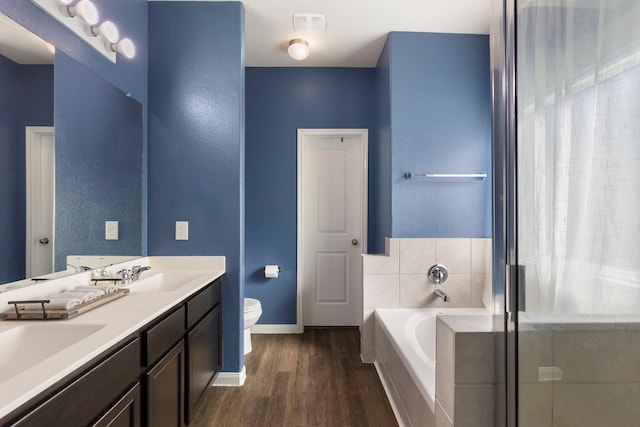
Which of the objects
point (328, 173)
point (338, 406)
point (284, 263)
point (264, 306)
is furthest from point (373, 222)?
point (338, 406)

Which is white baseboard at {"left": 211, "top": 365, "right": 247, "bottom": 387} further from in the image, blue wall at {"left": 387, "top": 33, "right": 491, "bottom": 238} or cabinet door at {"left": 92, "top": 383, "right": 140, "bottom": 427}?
blue wall at {"left": 387, "top": 33, "right": 491, "bottom": 238}

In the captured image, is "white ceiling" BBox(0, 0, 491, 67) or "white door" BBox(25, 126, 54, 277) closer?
"white door" BBox(25, 126, 54, 277)

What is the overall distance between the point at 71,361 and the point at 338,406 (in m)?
1.65

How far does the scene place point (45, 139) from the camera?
1.47 m

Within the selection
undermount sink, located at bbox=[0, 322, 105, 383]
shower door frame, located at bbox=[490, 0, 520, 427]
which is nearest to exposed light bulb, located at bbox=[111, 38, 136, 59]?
undermount sink, located at bbox=[0, 322, 105, 383]

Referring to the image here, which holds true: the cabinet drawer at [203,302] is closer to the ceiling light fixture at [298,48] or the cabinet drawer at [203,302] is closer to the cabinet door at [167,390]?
the cabinet door at [167,390]

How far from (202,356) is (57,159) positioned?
1.25 m

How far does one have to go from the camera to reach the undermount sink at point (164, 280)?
2041 mm

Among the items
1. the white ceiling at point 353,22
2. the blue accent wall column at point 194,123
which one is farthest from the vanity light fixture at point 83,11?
the white ceiling at point 353,22

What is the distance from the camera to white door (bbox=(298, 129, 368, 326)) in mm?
3527

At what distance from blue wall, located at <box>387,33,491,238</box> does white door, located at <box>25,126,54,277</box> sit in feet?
7.09

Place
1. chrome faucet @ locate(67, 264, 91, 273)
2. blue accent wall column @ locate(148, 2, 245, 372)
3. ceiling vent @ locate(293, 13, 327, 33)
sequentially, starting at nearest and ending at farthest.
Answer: chrome faucet @ locate(67, 264, 91, 273) < blue accent wall column @ locate(148, 2, 245, 372) < ceiling vent @ locate(293, 13, 327, 33)

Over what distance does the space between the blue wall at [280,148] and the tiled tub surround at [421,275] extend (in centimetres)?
97

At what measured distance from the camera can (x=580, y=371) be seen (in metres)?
0.77
